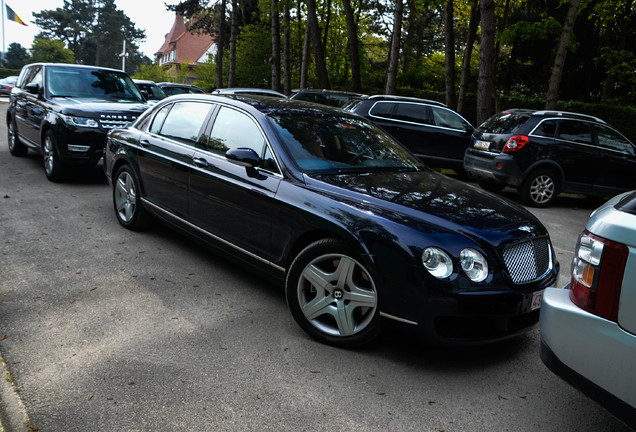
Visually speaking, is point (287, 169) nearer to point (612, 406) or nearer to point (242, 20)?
point (612, 406)

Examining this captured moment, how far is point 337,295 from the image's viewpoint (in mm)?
3809

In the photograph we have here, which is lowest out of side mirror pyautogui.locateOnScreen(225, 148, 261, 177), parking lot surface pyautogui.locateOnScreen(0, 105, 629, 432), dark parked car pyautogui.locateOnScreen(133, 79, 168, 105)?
parking lot surface pyautogui.locateOnScreen(0, 105, 629, 432)

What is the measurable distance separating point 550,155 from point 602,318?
28.3 ft

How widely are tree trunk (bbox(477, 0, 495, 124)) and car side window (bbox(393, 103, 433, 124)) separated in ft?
5.88

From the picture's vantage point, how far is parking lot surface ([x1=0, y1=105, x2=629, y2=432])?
3.02 metres

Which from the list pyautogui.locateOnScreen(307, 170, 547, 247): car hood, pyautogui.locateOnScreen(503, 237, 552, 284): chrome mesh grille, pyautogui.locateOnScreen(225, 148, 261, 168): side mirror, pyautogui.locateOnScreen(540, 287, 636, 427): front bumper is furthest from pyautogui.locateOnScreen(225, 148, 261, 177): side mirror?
pyautogui.locateOnScreen(540, 287, 636, 427): front bumper

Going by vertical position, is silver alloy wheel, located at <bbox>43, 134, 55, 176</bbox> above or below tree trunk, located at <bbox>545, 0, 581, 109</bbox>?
below

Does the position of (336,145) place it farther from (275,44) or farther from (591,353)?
(275,44)

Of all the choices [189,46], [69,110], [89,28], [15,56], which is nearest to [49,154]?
[69,110]

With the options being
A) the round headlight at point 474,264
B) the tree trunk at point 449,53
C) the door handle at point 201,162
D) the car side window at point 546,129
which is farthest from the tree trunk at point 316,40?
the round headlight at point 474,264

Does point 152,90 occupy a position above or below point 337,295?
above

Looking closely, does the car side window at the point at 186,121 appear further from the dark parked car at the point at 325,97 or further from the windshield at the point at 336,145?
the dark parked car at the point at 325,97

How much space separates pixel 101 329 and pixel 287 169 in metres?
1.80

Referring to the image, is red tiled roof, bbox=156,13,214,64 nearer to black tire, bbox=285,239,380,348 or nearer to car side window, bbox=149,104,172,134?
car side window, bbox=149,104,172,134
